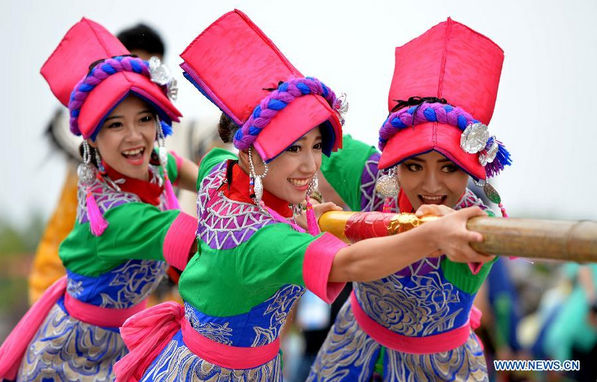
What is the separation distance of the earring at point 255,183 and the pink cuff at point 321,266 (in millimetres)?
234

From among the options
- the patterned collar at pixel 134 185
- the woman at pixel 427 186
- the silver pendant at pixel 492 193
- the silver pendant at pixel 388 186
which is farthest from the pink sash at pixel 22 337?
the silver pendant at pixel 492 193

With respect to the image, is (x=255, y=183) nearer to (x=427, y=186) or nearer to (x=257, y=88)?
(x=257, y=88)

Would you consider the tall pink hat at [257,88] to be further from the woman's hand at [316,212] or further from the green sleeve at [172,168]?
the green sleeve at [172,168]

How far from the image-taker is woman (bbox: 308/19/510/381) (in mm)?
2303

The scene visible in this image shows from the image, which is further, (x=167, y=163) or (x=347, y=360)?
(x=167, y=163)

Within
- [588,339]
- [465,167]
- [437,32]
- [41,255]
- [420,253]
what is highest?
[437,32]

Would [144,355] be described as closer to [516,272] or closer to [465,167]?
[465,167]

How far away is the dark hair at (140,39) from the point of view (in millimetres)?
3658

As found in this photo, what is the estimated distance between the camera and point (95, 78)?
272cm

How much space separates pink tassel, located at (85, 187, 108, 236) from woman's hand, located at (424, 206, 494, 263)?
135 centimetres

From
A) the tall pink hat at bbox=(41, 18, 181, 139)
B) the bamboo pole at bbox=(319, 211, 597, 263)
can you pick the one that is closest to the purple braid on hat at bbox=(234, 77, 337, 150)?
the bamboo pole at bbox=(319, 211, 597, 263)

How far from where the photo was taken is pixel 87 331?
2.81m

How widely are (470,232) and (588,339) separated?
2398 mm

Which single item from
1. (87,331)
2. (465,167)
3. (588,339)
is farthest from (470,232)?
(588,339)
